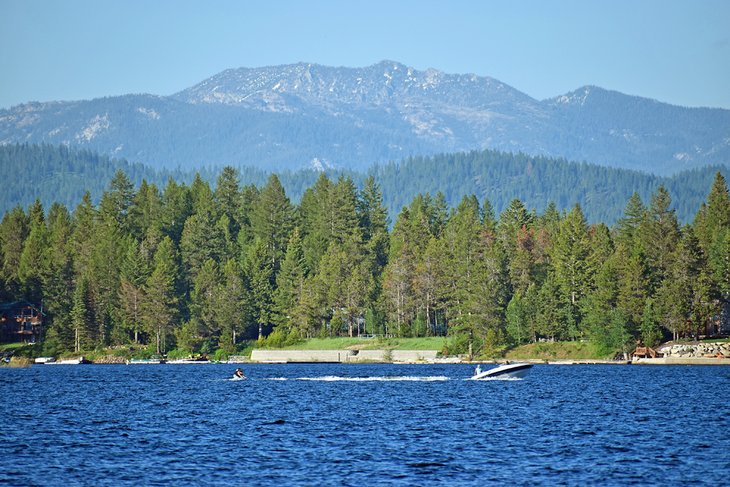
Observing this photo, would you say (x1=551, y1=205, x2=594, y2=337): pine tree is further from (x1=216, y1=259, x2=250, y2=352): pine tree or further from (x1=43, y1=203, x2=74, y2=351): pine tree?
(x1=43, y1=203, x2=74, y2=351): pine tree

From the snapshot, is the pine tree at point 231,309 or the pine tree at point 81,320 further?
the pine tree at point 81,320

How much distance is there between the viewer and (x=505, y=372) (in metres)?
113

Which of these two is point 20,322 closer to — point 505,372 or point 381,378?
point 381,378

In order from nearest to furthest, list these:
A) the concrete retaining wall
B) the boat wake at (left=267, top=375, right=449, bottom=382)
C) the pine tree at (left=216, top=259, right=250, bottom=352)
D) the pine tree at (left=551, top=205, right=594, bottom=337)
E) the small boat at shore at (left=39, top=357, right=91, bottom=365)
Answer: the boat wake at (left=267, top=375, right=449, bottom=382) < the pine tree at (left=551, top=205, right=594, bottom=337) < the concrete retaining wall < the small boat at shore at (left=39, top=357, right=91, bottom=365) < the pine tree at (left=216, top=259, right=250, bottom=352)

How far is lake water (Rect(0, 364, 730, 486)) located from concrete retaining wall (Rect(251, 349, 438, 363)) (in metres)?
45.0

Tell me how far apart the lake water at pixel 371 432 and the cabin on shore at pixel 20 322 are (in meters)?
79.5

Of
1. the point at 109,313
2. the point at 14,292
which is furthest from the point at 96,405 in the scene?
the point at 14,292

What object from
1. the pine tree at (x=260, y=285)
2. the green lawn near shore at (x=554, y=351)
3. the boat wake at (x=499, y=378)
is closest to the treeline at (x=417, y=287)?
the pine tree at (x=260, y=285)

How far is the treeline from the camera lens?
148500mm

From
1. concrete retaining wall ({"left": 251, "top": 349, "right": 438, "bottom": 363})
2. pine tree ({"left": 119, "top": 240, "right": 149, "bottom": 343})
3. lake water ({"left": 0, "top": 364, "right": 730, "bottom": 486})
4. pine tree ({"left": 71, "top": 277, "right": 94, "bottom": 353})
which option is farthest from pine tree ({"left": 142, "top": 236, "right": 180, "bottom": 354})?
lake water ({"left": 0, "top": 364, "right": 730, "bottom": 486})

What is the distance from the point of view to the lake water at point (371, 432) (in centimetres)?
5100

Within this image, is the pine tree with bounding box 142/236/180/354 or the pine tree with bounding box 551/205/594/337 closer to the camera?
the pine tree with bounding box 551/205/594/337

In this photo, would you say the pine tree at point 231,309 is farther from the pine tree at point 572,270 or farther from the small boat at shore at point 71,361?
the pine tree at point 572,270

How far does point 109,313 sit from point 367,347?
45384 millimetres
